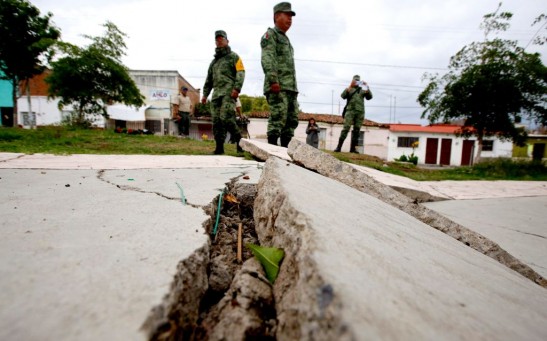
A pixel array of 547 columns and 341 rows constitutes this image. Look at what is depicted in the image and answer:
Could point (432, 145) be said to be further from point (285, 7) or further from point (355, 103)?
point (285, 7)

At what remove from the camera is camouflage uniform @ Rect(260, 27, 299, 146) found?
11.5 ft

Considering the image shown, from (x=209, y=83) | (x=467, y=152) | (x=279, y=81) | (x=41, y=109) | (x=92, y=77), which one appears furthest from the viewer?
(x=467, y=152)

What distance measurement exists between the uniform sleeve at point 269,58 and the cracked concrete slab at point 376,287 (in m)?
2.89

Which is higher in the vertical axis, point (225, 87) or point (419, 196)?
point (225, 87)

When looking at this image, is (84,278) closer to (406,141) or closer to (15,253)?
(15,253)

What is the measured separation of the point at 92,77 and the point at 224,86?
39.7ft

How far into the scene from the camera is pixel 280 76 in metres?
3.81

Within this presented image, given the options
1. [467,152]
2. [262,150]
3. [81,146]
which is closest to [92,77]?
[81,146]

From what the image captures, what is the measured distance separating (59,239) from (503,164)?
1005 centimetres

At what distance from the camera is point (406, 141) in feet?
77.3

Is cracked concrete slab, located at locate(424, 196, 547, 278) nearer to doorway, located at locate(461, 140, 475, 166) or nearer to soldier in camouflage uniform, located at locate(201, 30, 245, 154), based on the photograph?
soldier in camouflage uniform, located at locate(201, 30, 245, 154)

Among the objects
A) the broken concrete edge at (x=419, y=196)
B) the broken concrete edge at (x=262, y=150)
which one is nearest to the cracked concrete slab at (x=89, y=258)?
the broken concrete edge at (x=262, y=150)

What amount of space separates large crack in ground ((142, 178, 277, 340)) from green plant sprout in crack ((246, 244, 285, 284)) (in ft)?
0.06

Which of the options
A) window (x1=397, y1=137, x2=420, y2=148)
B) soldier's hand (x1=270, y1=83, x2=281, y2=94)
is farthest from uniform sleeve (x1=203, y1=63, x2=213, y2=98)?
window (x1=397, y1=137, x2=420, y2=148)
